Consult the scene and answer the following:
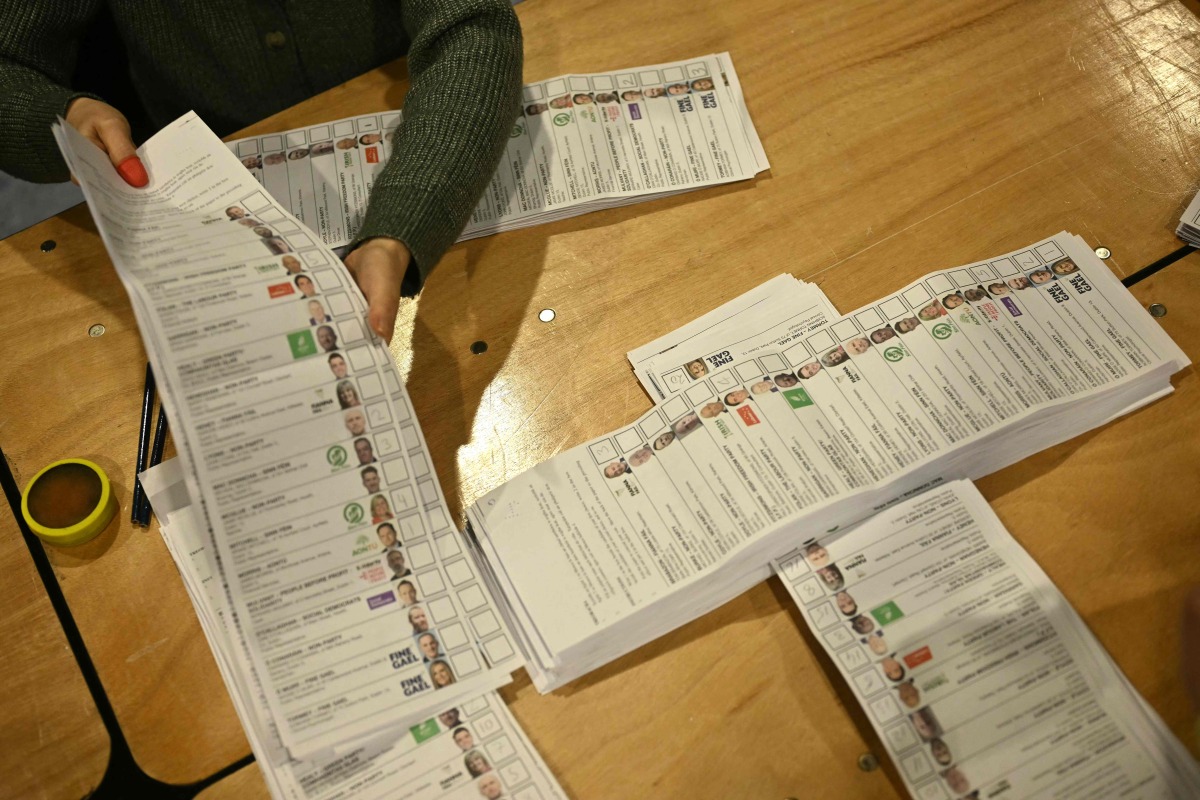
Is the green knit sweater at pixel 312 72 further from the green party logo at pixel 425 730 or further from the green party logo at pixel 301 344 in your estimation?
the green party logo at pixel 425 730

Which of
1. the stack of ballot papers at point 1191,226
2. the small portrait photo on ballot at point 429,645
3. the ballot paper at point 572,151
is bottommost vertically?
the small portrait photo on ballot at point 429,645

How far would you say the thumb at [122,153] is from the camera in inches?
31.3

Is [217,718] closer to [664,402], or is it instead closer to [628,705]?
[628,705]

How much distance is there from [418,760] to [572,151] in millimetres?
663

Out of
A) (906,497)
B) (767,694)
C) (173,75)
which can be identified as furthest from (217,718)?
(173,75)

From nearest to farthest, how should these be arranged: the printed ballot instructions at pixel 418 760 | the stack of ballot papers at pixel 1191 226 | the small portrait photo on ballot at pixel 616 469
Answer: the printed ballot instructions at pixel 418 760 → the small portrait photo on ballot at pixel 616 469 → the stack of ballot papers at pixel 1191 226

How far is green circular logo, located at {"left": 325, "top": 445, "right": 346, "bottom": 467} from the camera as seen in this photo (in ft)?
2.37

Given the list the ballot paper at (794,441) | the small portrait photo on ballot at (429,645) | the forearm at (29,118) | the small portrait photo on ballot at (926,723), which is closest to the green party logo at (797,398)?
the ballot paper at (794,441)

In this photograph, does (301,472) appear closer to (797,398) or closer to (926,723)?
(797,398)

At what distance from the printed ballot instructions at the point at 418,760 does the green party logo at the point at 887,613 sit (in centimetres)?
31

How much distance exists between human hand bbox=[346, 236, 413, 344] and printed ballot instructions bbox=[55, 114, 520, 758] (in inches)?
0.6

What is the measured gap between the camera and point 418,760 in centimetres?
69

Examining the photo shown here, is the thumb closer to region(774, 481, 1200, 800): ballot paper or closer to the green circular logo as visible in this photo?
the green circular logo

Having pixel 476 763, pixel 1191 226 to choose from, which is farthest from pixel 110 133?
pixel 1191 226
